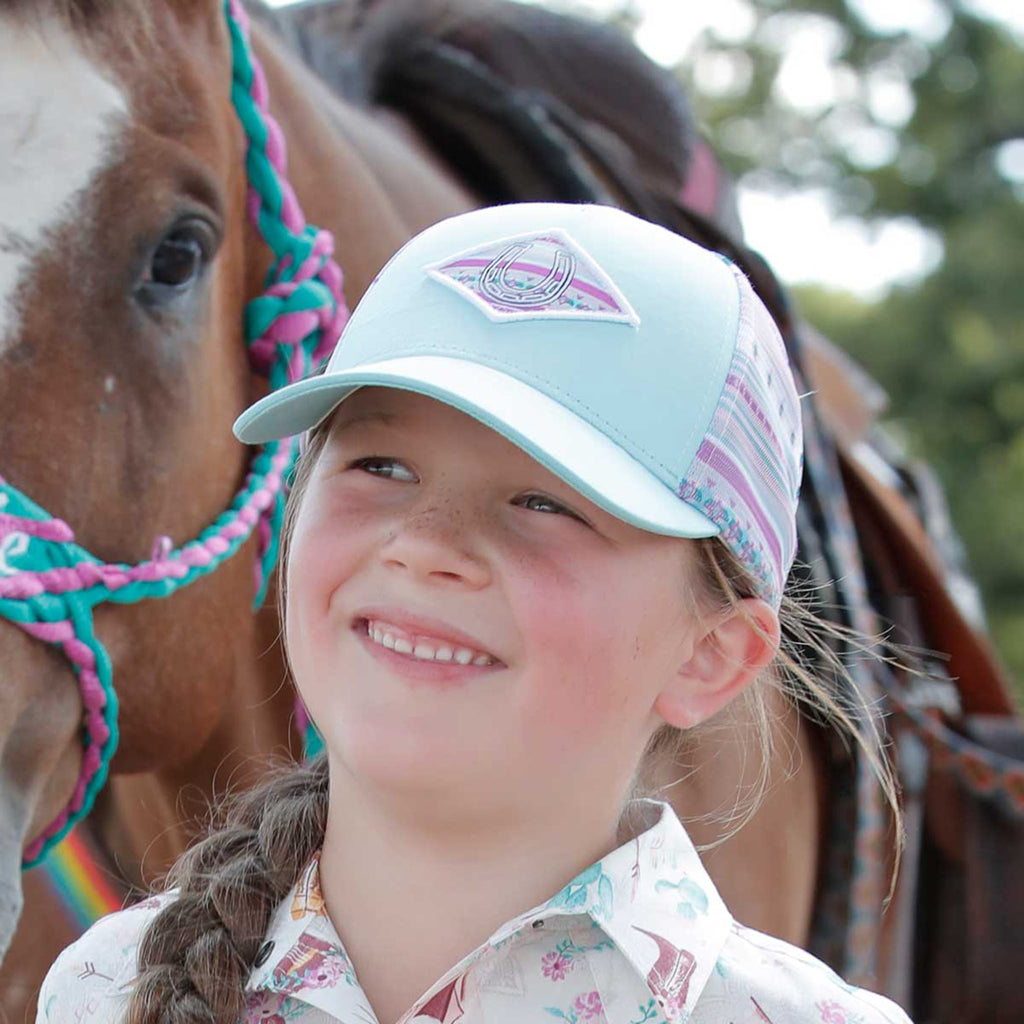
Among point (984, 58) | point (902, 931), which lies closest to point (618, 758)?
point (902, 931)

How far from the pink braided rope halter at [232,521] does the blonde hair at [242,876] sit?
0.23 m

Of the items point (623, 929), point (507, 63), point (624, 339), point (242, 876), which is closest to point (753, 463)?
point (624, 339)

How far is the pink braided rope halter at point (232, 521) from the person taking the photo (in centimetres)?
124

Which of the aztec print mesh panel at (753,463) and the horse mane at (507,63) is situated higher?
the horse mane at (507,63)

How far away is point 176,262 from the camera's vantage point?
4.76ft

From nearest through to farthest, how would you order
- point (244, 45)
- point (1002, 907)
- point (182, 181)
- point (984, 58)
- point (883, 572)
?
1. point (182, 181)
2. point (244, 45)
3. point (1002, 907)
4. point (883, 572)
5. point (984, 58)

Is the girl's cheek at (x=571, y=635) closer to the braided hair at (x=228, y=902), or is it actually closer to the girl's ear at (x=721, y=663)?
the girl's ear at (x=721, y=663)

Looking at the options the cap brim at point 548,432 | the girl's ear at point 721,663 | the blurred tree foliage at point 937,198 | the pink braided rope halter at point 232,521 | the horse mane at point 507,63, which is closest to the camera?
the cap brim at point 548,432

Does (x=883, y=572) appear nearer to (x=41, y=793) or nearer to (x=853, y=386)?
(x=853, y=386)

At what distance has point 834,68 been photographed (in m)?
12.4

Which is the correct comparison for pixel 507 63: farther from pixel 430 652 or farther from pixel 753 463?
pixel 430 652

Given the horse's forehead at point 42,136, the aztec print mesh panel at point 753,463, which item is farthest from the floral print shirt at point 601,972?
the horse's forehead at point 42,136

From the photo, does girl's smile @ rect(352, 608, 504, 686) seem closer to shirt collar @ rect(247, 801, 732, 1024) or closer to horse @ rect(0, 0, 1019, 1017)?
shirt collar @ rect(247, 801, 732, 1024)

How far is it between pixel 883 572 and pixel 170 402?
1440mm
